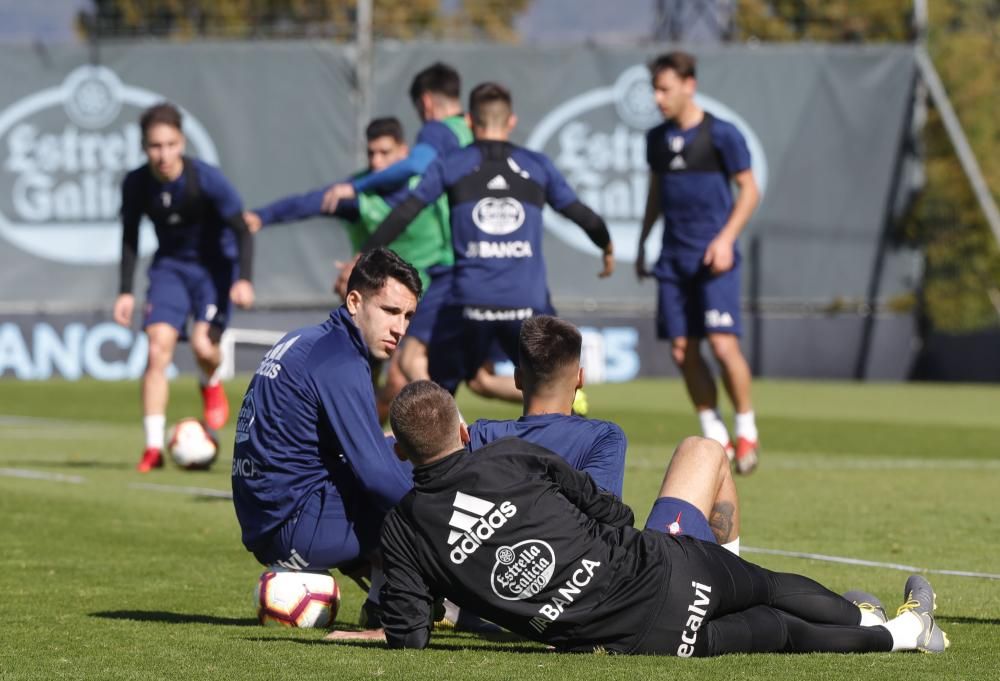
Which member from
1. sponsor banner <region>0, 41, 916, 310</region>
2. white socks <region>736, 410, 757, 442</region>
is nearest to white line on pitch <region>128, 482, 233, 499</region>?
white socks <region>736, 410, 757, 442</region>

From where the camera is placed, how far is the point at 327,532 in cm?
619

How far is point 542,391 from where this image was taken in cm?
595

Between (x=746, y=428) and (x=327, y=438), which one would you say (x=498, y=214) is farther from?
(x=327, y=438)

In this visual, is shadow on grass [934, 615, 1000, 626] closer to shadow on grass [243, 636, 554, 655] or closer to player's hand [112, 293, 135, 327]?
shadow on grass [243, 636, 554, 655]

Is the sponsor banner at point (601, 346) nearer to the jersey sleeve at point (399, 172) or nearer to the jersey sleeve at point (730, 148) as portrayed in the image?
the jersey sleeve at point (730, 148)

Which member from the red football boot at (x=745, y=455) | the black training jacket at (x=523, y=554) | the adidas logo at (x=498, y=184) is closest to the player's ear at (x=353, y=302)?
the black training jacket at (x=523, y=554)

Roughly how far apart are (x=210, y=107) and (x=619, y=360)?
260 inches

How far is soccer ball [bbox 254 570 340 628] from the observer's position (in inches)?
247

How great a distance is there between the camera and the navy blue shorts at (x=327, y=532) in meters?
6.18

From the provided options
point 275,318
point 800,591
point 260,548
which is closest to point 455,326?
point 260,548

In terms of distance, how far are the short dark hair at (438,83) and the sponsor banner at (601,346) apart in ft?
43.1

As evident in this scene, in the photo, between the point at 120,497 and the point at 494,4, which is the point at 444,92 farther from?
the point at 494,4

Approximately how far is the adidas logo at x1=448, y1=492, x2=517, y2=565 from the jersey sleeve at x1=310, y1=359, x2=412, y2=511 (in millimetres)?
683

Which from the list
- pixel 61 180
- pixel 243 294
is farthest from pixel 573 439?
pixel 61 180
